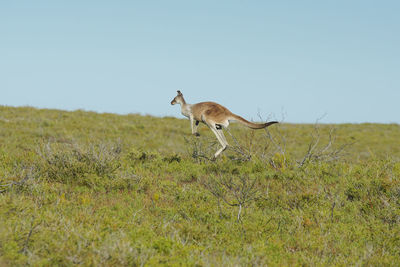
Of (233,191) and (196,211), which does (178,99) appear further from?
(196,211)

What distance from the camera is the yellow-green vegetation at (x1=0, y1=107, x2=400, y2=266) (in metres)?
4.52

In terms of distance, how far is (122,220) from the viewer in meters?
6.00

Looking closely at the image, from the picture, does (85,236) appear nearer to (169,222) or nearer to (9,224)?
(9,224)

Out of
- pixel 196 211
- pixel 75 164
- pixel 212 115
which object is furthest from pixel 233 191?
pixel 75 164

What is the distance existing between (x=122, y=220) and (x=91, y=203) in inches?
38.3

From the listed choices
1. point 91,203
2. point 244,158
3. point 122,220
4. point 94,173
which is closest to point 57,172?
point 94,173

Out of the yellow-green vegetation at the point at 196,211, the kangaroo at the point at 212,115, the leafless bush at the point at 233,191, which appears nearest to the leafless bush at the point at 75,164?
the yellow-green vegetation at the point at 196,211

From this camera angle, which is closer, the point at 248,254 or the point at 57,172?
the point at 248,254

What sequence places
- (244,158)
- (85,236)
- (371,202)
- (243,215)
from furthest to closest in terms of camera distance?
(244,158)
(371,202)
(243,215)
(85,236)

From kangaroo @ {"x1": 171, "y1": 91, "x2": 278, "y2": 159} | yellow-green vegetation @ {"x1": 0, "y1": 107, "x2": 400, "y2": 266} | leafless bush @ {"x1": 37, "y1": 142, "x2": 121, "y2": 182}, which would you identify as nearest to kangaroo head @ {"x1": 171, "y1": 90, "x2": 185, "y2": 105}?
kangaroo @ {"x1": 171, "y1": 91, "x2": 278, "y2": 159}

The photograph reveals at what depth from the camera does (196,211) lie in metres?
6.63

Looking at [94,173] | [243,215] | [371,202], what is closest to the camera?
[243,215]

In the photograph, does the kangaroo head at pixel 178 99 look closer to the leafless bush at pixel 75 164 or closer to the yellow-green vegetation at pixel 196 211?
the yellow-green vegetation at pixel 196 211

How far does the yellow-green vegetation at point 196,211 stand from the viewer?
4520 millimetres
